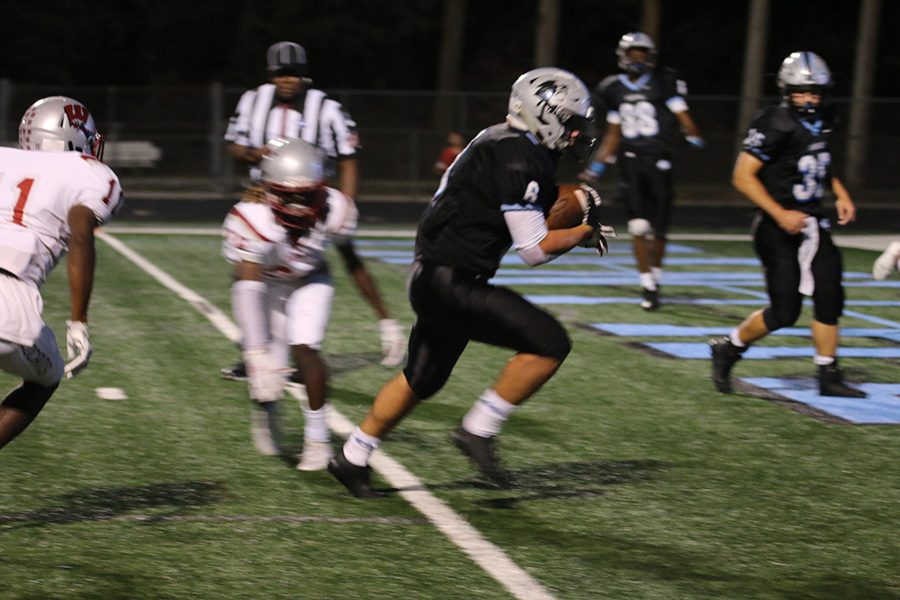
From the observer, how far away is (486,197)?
5.62 m

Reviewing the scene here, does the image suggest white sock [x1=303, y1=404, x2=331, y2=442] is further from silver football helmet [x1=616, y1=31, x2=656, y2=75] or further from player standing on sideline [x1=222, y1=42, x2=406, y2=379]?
silver football helmet [x1=616, y1=31, x2=656, y2=75]

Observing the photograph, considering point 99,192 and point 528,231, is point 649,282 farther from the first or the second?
point 99,192

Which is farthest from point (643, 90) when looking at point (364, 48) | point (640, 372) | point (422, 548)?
point (364, 48)

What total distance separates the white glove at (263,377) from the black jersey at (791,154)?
3.11 meters

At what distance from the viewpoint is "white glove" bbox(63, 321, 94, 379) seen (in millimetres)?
5121

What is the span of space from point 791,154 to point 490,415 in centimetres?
288

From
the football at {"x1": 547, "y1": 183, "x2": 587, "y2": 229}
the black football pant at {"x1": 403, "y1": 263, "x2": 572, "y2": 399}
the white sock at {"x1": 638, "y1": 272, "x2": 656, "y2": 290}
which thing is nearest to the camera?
the black football pant at {"x1": 403, "y1": 263, "x2": 572, "y2": 399}

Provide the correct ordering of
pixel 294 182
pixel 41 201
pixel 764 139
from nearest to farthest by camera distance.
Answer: pixel 41 201
pixel 294 182
pixel 764 139

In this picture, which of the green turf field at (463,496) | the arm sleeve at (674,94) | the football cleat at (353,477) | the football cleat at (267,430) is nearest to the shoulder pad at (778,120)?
the green turf field at (463,496)

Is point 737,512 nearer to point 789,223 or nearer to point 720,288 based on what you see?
point 789,223

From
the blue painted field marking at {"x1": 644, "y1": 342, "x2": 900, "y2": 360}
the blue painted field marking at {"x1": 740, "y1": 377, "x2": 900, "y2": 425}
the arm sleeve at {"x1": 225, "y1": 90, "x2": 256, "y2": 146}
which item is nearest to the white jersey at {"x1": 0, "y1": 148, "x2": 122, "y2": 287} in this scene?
the arm sleeve at {"x1": 225, "y1": 90, "x2": 256, "y2": 146}

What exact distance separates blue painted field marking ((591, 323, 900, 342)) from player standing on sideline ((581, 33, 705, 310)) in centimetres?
97

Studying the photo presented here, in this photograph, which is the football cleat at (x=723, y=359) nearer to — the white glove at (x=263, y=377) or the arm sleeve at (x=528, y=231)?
the arm sleeve at (x=528, y=231)

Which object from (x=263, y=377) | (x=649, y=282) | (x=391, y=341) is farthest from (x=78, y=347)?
(x=649, y=282)
